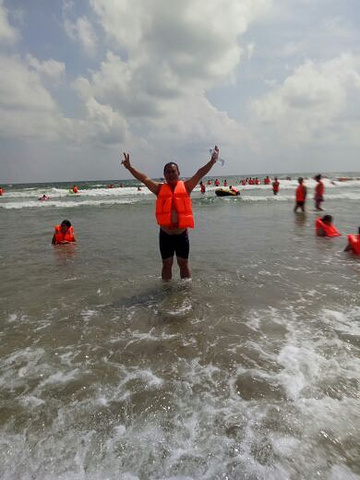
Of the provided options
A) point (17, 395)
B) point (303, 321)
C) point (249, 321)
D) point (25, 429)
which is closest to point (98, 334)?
point (17, 395)

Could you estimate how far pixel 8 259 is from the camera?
26.0 feet

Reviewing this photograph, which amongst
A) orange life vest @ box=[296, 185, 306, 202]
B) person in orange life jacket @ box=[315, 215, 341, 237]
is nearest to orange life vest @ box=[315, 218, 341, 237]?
person in orange life jacket @ box=[315, 215, 341, 237]

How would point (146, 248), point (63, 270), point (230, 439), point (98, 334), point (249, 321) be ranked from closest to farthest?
point (230, 439), point (98, 334), point (249, 321), point (63, 270), point (146, 248)

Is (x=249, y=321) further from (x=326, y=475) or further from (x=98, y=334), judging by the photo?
(x=326, y=475)

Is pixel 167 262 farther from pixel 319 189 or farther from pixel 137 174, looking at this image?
pixel 319 189

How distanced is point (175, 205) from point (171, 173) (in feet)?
1.73

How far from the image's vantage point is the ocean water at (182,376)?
2.15m

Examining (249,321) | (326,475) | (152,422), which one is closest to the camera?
(326,475)

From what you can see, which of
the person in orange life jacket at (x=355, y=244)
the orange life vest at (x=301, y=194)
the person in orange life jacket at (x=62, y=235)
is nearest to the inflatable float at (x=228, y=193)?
the orange life vest at (x=301, y=194)

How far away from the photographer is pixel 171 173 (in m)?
5.30

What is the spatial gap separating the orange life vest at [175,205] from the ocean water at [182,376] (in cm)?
116

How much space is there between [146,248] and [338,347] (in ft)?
20.9

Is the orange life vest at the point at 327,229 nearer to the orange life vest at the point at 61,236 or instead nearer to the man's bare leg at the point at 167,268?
the man's bare leg at the point at 167,268

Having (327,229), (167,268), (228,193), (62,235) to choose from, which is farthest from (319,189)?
(228,193)
